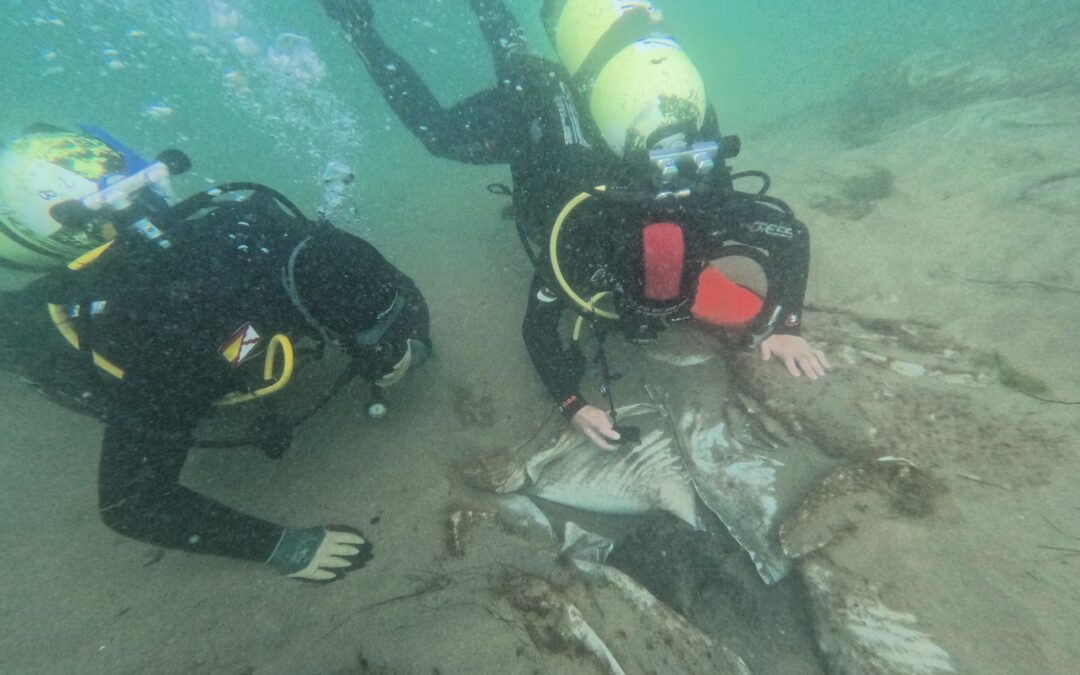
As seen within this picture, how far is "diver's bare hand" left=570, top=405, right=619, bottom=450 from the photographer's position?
11.9ft

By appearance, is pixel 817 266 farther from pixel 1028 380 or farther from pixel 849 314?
pixel 1028 380

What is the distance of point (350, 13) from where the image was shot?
706cm

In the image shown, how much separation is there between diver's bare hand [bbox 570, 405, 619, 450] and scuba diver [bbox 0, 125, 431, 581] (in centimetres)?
133

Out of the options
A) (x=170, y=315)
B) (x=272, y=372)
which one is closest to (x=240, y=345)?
(x=272, y=372)

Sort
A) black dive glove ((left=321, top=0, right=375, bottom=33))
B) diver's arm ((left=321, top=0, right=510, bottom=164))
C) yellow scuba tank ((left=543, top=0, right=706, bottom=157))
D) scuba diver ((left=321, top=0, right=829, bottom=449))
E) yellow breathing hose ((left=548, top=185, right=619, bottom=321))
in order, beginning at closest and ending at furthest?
1. scuba diver ((left=321, top=0, right=829, bottom=449))
2. yellow breathing hose ((left=548, top=185, right=619, bottom=321))
3. yellow scuba tank ((left=543, top=0, right=706, bottom=157))
4. diver's arm ((left=321, top=0, right=510, bottom=164))
5. black dive glove ((left=321, top=0, right=375, bottom=33))

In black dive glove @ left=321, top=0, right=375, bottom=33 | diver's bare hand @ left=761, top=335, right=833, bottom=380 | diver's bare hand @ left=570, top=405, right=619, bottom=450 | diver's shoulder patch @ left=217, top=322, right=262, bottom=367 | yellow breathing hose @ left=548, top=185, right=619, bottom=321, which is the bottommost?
diver's bare hand @ left=570, top=405, right=619, bottom=450

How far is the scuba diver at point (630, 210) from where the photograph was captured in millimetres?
2961

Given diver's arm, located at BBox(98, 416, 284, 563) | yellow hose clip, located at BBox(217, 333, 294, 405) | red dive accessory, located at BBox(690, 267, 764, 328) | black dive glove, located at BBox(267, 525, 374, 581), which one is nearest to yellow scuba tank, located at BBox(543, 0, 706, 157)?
red dive accessory, located at BBox(690, 267, 764, 328)

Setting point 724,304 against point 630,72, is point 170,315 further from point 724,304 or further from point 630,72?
point 630,72

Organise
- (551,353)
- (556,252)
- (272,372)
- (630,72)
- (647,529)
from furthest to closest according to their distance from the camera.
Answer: (630,72), (551,353), (647,529), (556,252), (272,372)

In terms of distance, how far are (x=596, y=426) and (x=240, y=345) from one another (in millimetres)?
2314

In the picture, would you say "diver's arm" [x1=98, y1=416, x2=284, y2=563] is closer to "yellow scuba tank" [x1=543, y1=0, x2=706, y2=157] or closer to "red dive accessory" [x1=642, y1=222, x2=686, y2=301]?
"red dive accessory" [x1=642, y1=222, x2=686, y2=301]

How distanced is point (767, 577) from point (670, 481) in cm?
81

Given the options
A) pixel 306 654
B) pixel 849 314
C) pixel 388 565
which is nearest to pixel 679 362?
pixel 849 314
